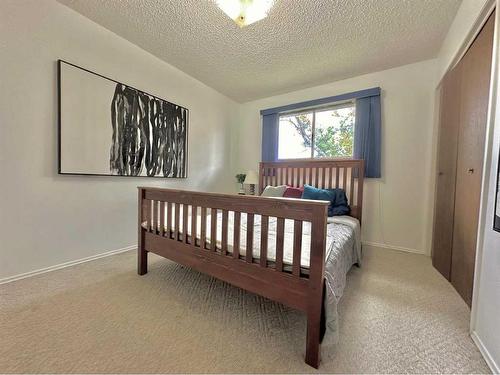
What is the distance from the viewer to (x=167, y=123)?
2820 mm

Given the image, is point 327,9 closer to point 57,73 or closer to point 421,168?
point 421,168

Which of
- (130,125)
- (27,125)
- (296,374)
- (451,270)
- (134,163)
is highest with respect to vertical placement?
(130,125)

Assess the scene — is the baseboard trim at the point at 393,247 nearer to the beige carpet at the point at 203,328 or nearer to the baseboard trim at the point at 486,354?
the beige carpet at the point at 203,328

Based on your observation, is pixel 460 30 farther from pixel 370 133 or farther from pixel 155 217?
pixel 155 217

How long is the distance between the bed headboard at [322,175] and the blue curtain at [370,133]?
0.28 metres

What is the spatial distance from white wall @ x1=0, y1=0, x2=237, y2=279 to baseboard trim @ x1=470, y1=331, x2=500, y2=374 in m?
3.10

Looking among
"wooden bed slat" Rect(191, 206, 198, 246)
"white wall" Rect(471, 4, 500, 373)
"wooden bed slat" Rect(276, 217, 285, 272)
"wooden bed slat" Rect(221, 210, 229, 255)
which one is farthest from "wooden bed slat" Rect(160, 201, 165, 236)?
"white wall" Rect(471, 4, 500, 373)

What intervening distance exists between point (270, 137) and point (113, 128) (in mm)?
2367

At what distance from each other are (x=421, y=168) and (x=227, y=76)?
9.60 feet

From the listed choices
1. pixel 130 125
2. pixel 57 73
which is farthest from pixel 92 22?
pixel 130 125

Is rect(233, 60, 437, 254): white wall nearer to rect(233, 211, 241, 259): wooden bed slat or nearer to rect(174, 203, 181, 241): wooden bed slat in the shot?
rect(233, 211, 241, 259): wooden bed slat

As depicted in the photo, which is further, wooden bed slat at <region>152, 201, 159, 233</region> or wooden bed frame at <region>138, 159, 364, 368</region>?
wooden bed slat at <region>152, 201, 159, 233</region>

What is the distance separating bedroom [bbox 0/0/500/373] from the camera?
111 cm

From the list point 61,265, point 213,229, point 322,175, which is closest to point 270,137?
point 322,175
